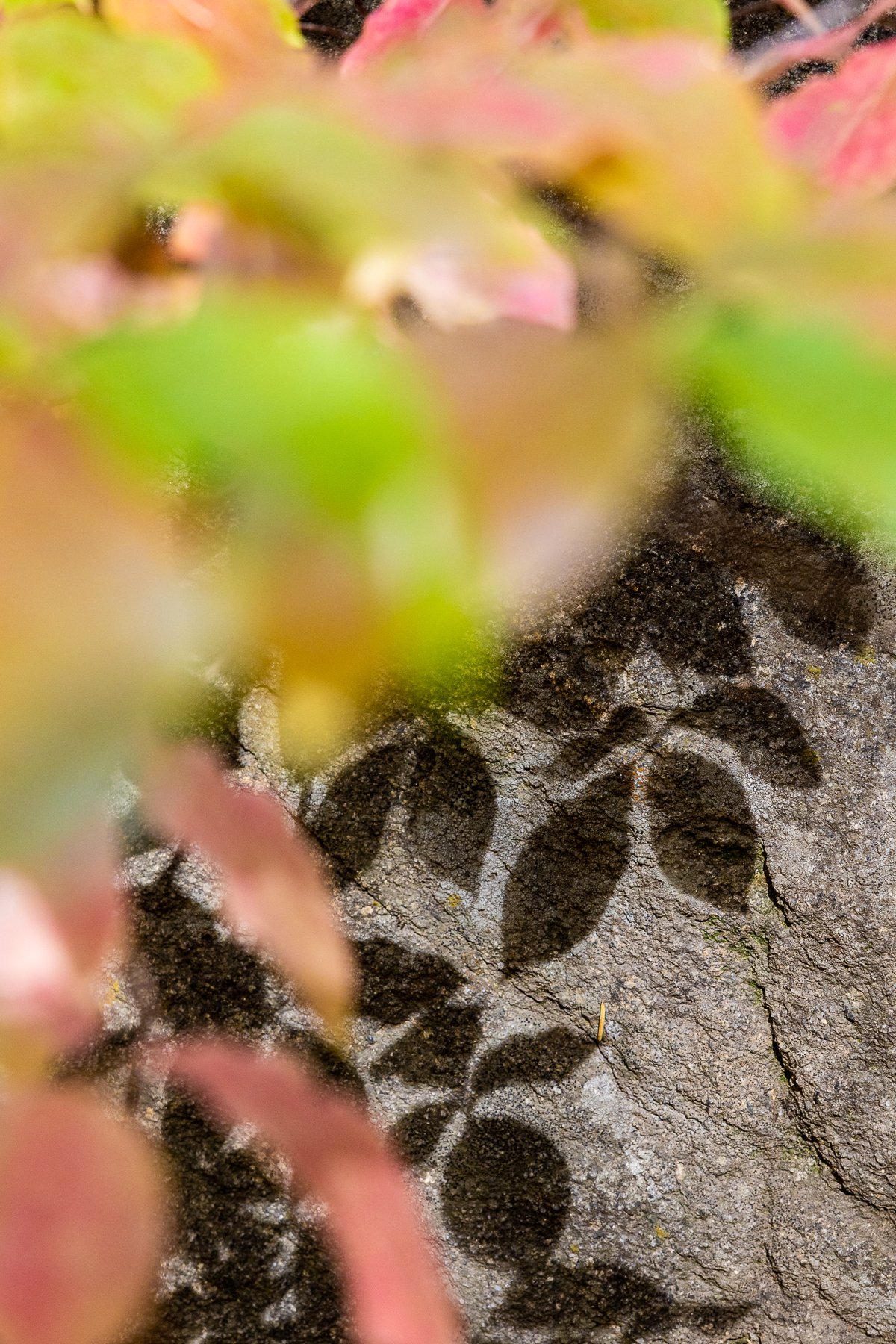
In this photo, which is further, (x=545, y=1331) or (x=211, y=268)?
(x=545, y=1331)

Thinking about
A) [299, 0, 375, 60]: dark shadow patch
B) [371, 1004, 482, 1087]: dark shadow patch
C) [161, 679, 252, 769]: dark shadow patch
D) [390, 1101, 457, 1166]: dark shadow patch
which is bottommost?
[390, 1101, 457, 1166]: dark shadow patch

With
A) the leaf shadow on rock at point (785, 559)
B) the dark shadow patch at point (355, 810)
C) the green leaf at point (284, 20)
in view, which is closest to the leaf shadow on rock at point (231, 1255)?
the dark shadow patch at point (355, 810)

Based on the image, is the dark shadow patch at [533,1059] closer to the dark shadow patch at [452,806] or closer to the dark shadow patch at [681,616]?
the dark shadow patch at [452,806]

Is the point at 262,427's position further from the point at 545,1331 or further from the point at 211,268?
the point at 545,1331

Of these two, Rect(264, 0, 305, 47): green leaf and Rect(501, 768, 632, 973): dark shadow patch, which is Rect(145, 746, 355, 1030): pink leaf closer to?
Rect(264, 0, 305, 47): green leaf

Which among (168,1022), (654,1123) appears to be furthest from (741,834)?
(168,1022)

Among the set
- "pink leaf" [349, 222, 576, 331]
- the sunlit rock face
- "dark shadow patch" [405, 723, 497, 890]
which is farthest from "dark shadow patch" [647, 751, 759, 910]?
"pink leaf" [349, 222, 576, 331]

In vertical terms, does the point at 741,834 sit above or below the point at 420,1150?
above

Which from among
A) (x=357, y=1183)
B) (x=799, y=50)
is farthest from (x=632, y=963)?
(x=799, y=50)
